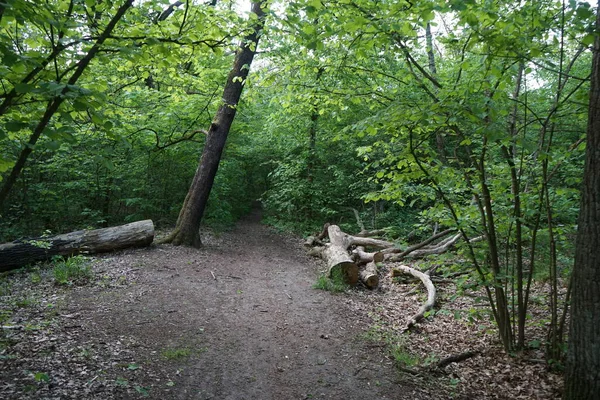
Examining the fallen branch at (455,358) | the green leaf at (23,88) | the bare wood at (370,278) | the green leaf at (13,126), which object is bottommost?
the fallen branch at (455,358)

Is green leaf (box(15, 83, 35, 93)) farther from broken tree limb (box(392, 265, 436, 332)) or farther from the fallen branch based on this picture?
broken tree limb (box(392, 265, 436, 332))

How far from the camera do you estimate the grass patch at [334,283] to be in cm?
803

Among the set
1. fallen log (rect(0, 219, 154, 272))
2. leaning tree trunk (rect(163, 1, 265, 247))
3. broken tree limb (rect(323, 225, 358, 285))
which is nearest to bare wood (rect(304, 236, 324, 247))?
broken tree limb (rect(323, 225, 358, 285))

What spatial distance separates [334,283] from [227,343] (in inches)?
141

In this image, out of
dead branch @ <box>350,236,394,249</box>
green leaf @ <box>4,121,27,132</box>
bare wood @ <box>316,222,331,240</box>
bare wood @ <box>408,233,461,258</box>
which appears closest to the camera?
green leaf @ <box>4,121,27,132</box>

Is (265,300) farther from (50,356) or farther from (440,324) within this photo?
(50,356)

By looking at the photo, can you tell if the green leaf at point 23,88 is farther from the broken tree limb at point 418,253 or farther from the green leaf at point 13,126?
the broken tree limb at point 418,253

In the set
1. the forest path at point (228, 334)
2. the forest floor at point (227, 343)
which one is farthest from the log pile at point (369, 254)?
the forest path at point (228, 334)

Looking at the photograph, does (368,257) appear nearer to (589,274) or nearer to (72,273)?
(589,274)

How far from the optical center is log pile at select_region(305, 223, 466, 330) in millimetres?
8430

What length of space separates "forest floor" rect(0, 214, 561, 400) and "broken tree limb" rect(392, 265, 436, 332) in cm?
17

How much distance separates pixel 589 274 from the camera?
11.3 ft

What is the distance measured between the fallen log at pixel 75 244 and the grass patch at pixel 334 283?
4.30 metres

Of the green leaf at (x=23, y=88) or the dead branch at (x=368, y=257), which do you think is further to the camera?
the dead branch at (x=368, y=257)
